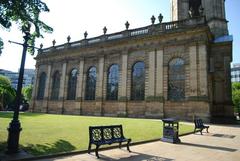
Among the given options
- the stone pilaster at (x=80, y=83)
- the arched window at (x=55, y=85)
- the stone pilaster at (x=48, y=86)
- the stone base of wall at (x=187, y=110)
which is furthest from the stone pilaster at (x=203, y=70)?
the stone pilaster at (x=48, y=86)

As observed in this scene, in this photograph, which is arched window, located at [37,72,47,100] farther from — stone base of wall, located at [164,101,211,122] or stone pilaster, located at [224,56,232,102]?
stone pilaster, located at [224,56,232,102]

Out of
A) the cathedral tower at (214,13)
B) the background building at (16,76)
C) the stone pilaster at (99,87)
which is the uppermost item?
the background building at (16,76)

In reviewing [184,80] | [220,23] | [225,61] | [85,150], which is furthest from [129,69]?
[85,150]

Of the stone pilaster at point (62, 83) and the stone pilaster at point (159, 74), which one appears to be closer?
the stone pilaster at point (159, 74)

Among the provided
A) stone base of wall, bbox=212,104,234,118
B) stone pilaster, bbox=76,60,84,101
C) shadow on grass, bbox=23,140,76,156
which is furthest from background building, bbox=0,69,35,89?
shadow on grass, bbox=23,140,76,156

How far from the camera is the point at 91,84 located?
3147cm

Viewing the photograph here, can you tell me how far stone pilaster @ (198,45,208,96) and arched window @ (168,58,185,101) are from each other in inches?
81.4

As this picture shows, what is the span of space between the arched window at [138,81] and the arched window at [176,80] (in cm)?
348

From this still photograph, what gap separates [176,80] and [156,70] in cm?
265

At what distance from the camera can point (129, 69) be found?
2794 centimetres

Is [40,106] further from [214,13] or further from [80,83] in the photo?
[214,13]

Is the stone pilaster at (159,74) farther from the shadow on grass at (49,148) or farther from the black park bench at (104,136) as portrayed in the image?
the shadow on grass at (49,148)

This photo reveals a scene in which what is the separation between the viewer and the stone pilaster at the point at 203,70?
72.8ft

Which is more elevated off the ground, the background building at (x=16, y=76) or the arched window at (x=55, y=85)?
the background building at (x=16, y=76)
